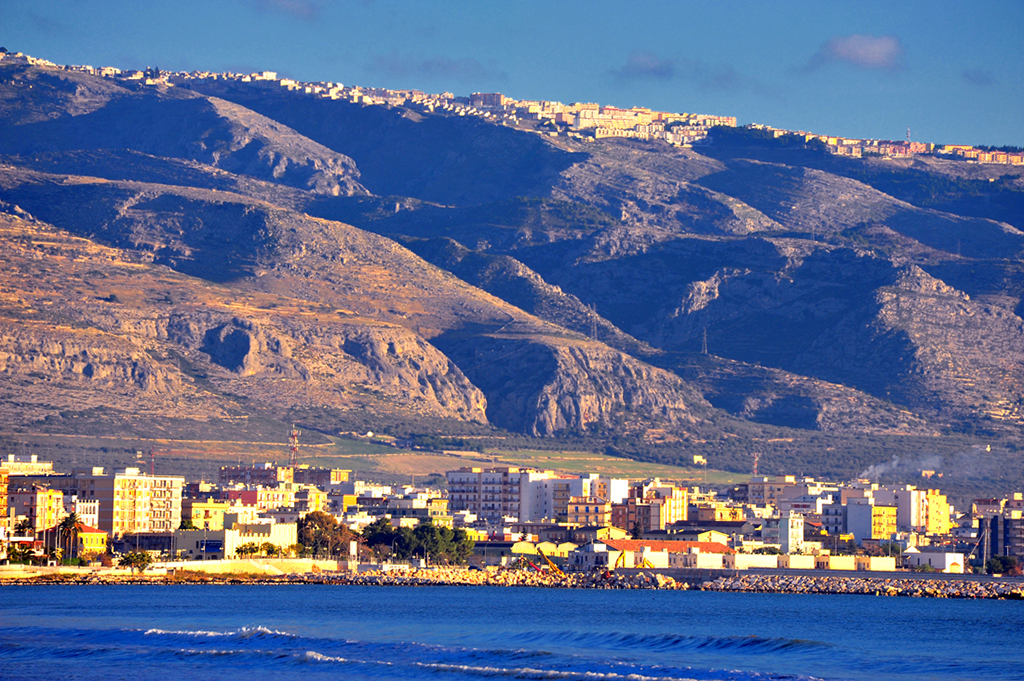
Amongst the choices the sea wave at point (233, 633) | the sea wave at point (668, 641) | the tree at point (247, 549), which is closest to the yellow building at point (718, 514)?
the tree at point (247, 549)

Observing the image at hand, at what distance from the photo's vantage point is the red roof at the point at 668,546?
154375mm

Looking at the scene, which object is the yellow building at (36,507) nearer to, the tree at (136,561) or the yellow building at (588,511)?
the tree at (136,561)

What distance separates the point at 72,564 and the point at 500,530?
50.3m

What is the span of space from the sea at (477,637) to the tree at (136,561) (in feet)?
27.3

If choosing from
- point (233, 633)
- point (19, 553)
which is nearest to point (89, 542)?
point (19, 553)

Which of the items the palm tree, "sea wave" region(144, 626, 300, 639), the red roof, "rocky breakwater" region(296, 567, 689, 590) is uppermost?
the palm tree

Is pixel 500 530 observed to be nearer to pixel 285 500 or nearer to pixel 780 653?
pixel 285 500

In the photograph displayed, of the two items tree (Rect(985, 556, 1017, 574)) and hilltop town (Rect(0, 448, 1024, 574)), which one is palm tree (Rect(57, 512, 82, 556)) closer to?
hilltop town (Rect(0, 448, 1024, 574))

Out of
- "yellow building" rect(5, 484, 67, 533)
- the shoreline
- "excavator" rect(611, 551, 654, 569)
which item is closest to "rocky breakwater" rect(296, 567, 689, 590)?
the shoreline

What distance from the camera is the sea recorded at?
76.1 metres

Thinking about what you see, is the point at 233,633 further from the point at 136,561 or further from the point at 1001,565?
the point at 1001,565

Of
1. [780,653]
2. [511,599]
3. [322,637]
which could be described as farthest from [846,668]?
[511,599]

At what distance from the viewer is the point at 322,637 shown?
87.5m

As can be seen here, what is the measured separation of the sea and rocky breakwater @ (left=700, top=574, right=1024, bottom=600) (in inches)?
448
